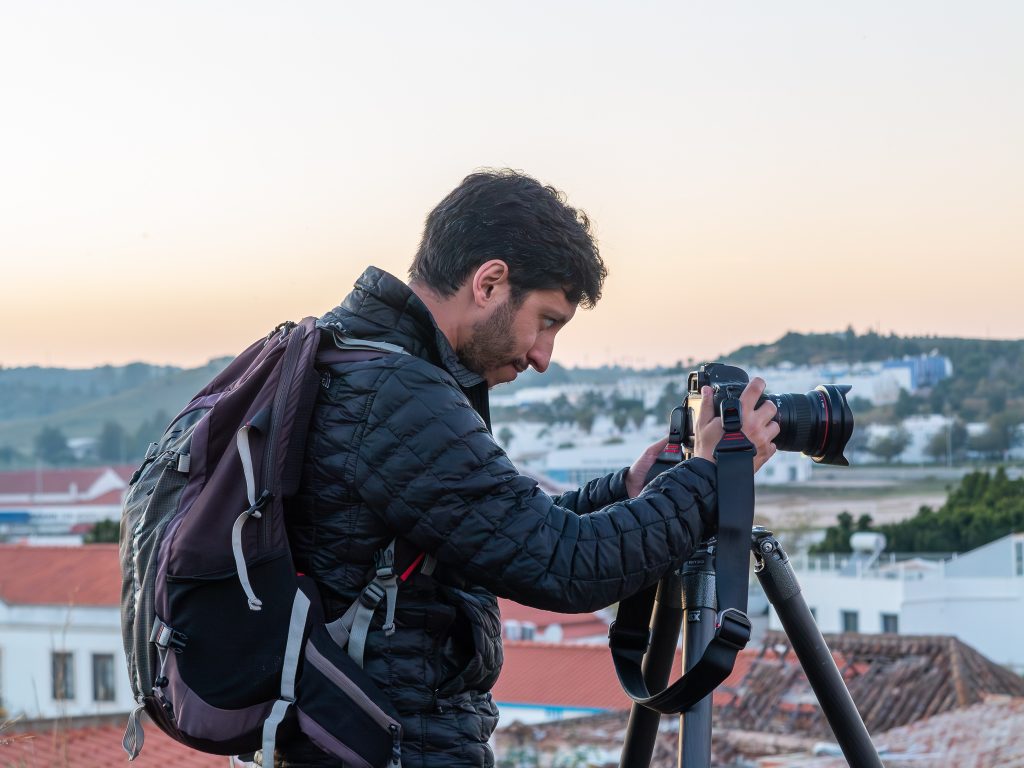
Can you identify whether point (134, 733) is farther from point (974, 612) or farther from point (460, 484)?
point (974, 612)

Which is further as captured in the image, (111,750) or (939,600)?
(939,600)

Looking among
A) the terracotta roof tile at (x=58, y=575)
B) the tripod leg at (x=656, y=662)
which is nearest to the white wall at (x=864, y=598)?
the terracotta roof tile at (x=58, y=575)

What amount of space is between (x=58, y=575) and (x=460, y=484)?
2786 cm

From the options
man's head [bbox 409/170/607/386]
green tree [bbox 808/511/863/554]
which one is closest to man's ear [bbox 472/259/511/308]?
man's head [bbox 409/170/607/386]

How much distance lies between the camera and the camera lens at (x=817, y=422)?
1607mm

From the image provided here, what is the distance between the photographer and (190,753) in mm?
6816

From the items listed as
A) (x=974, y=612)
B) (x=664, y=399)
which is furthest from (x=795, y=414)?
(x=664, y=399)

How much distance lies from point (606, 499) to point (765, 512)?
40830mm

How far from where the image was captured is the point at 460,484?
52.2 inches

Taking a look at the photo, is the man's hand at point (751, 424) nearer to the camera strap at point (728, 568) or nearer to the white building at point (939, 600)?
the camera strap at point (728, 568)

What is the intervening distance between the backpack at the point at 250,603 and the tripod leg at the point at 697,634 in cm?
39

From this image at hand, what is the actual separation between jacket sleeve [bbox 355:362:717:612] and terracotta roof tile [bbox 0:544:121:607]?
80.1ft

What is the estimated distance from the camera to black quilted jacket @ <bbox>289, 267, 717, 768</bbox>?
1.33 meters

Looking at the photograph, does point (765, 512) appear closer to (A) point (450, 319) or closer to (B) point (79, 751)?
(B) point (79, 751)
